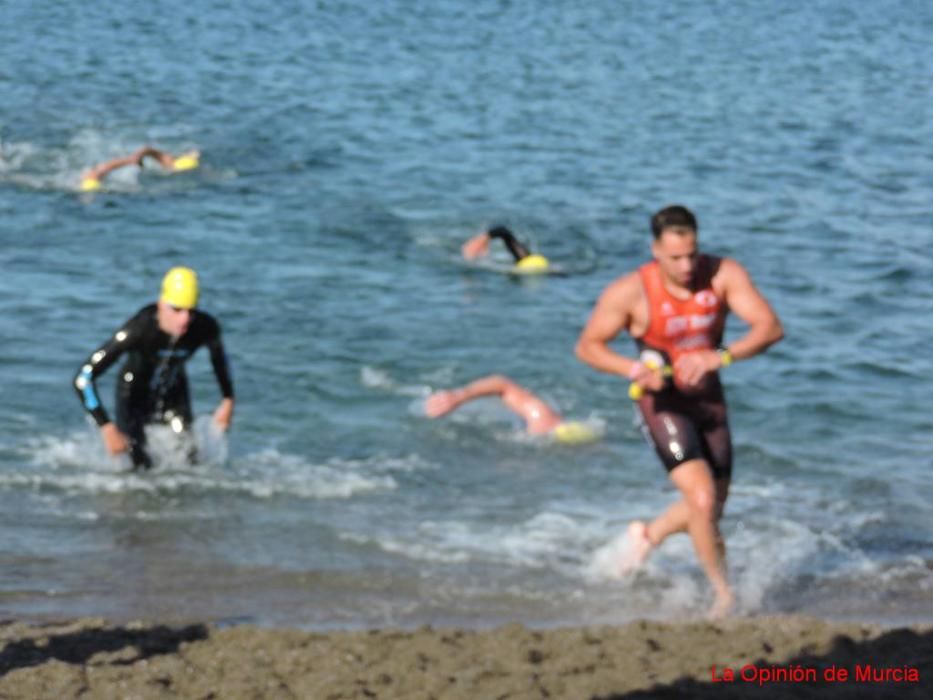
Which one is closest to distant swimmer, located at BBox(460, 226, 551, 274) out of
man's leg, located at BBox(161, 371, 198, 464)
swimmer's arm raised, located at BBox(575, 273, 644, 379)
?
man's leg, located at BBox(161, 371, 198, 464)

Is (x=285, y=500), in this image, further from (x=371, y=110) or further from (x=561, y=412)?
(x=371, y=110)

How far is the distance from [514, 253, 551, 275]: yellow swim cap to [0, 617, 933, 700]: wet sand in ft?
30.7

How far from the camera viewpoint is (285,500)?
1236cm

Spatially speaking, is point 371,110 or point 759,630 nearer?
point 759,630

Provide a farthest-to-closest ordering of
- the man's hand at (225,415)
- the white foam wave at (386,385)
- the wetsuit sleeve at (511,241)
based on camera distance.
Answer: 1. the wetsuit sleeve at (511,241)
2. the white foam wave at (386,385)
3. the man's hand at (225,415)

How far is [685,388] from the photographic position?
9586 mm

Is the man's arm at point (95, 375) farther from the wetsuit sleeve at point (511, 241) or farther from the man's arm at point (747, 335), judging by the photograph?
the wetsuit sleeve at point (511, 241)

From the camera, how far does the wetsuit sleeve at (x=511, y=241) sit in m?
18.5

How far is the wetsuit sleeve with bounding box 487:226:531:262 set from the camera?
18.5 m

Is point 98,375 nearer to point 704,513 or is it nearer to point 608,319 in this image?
point 608,319

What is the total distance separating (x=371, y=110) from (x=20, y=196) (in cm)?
756

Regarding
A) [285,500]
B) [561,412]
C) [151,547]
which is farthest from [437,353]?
[151,547]

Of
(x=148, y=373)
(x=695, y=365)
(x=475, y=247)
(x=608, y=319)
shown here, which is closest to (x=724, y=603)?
(x=695, y=365)

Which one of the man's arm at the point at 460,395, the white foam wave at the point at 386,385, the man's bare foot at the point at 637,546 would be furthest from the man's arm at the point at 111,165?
the man's bare foot at the point at 637,546
